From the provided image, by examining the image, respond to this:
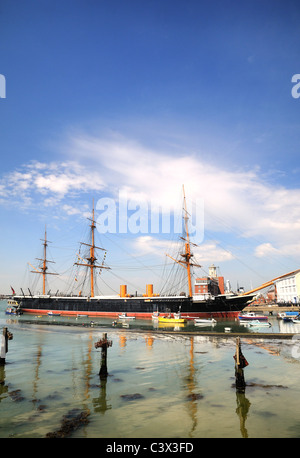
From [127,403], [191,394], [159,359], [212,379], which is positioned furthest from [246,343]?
[127,403]

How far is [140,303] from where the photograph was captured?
67.3 meters

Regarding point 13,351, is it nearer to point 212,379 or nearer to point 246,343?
point 212,379

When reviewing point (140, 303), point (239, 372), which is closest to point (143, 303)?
point (140, 303)

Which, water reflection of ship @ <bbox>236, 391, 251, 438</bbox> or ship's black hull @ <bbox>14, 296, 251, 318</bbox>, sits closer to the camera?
water reflection of ship @ <bbox>236, 391, 251, 438</bbox>

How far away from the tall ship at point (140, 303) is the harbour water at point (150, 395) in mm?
36557

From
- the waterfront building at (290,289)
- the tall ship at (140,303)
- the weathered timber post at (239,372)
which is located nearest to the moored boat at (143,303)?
the tall ship at (140,303)

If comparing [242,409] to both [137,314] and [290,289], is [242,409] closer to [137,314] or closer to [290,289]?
[137,314]

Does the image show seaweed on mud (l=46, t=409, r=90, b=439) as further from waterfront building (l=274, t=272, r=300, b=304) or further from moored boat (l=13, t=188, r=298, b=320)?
waterfront building (l=274, t=272, r=300, b=304)

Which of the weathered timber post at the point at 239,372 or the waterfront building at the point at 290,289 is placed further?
the waterfront building at the point at 290,289

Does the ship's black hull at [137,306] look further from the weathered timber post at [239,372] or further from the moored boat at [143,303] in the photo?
the weathered timber post at [239,372]

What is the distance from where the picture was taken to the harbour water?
31.8 ft

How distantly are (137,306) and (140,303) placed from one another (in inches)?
48.0

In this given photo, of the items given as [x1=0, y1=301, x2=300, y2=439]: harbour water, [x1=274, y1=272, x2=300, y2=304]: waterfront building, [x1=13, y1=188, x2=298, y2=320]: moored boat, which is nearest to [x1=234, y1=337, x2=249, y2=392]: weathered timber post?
Answer: [x1=0, y1=301, x2=300, y2=439]: harbour water

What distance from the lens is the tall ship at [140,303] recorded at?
60.4 meters
